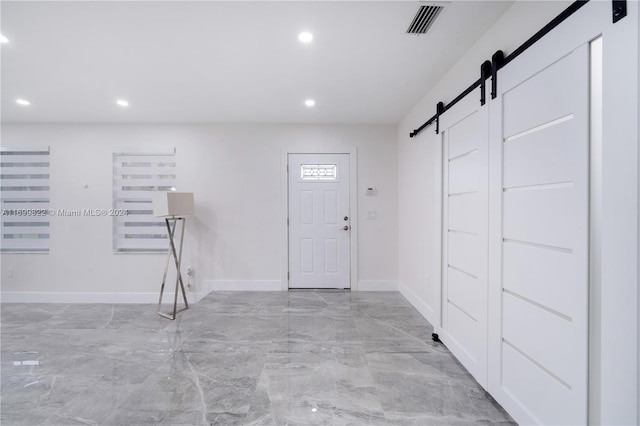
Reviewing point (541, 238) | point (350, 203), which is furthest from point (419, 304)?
point (541, 238)

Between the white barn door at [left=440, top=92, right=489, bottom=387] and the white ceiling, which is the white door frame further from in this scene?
the white barn door at [left=440, top=92, right=489, bottom=387]

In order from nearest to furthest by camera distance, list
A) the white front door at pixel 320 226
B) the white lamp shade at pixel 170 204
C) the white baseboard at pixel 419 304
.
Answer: the white baseboard at pixel 419 304, the white lamp shade at pixel 170 204, the white front door at pixel 320 226

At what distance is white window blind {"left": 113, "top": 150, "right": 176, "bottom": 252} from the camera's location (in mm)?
4320

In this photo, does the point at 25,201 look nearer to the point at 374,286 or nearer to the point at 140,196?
the point at 140,196

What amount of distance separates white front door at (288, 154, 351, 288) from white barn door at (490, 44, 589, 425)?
2.63 metres

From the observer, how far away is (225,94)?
10.5ft

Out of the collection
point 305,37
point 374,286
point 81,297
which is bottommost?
point 81,297

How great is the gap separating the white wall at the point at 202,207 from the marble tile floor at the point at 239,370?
76 centimetres

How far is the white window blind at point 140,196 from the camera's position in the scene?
14.2 feet

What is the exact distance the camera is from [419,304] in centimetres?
347

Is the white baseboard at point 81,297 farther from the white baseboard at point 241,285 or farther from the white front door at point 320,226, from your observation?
the white front door at point 320,226

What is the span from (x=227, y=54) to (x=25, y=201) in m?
4.39

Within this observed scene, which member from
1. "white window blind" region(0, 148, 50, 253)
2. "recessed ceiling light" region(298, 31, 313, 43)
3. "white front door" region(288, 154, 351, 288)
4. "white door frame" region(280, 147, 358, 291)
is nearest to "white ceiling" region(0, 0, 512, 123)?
"recessed ceiling light" region(298, 31, 313, 43)

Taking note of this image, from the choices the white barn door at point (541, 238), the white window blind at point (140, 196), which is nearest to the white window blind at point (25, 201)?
the white window blind at point (140, 196)
